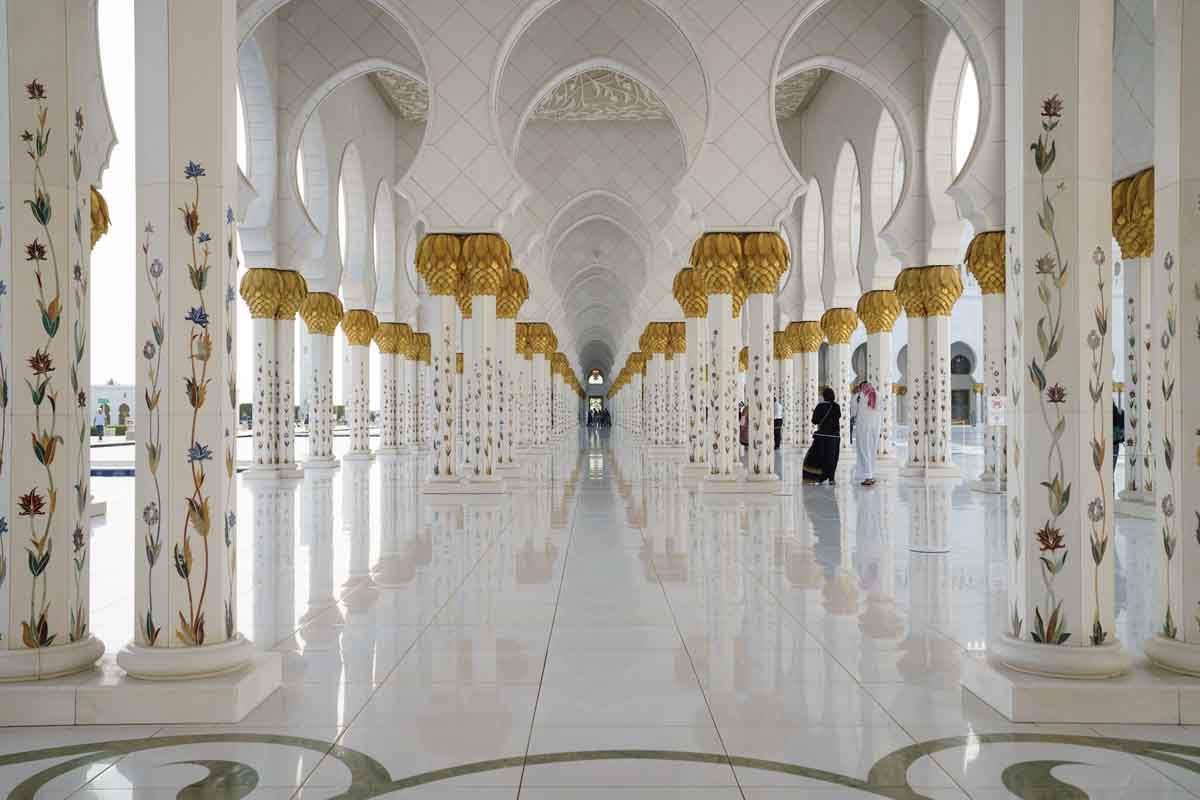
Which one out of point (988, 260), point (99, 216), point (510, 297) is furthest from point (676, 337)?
point (99, 216)

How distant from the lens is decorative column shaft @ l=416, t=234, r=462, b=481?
8.05m

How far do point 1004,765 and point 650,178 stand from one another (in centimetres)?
1172

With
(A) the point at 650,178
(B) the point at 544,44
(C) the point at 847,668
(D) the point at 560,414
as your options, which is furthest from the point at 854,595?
(D) the point at 560,414

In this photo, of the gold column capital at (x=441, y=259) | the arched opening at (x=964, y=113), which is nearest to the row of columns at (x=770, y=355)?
the arched opening at (x=964, y=113)

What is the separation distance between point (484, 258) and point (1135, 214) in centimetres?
508

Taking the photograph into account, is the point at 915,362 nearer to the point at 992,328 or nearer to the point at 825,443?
the point at 992,328

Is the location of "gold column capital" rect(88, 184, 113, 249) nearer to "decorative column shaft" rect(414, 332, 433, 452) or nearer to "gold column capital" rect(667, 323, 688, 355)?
"decorative column shaft" rect(414, 332, 433, 452)

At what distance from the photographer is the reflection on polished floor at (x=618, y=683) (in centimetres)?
197

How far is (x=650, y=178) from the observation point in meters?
13.1

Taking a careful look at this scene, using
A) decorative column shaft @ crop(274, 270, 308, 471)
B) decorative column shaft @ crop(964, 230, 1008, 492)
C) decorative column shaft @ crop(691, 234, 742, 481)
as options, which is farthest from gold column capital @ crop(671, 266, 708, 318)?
decorative column shaft @ crop(274, 270, 308, 471)

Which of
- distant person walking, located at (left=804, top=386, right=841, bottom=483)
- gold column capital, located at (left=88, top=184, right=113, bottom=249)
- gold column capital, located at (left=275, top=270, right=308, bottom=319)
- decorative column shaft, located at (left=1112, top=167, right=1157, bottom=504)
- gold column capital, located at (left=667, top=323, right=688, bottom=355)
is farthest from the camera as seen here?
gold column capital, located at (left=667, top=323, right=688, bottom=355)

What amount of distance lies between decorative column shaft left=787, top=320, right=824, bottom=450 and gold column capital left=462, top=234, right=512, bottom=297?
692 cm

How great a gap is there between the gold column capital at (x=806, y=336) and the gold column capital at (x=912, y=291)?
148 inches

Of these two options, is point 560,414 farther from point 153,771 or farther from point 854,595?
point 153,771
